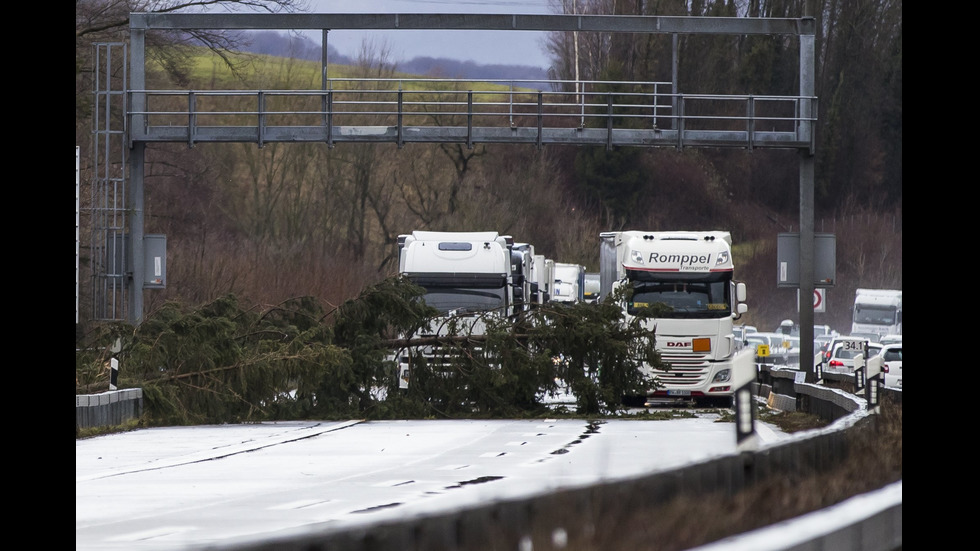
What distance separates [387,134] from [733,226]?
65363 millimetres

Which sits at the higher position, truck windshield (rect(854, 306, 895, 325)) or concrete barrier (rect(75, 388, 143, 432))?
concrete barrier (rect(75, 388, 143, 432))

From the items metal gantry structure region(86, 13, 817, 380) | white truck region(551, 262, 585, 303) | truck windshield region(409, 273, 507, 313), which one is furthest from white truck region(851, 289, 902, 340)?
truck windshield region(409, 273, 507, 313)

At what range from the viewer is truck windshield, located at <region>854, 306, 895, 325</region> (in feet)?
235

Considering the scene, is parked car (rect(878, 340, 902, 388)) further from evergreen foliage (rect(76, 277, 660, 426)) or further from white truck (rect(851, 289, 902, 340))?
white truck (rect(851, 289, 902, 340))

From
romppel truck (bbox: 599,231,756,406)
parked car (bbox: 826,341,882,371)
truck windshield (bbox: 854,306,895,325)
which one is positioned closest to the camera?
romppel truck (bbox: 599,231,756,406)

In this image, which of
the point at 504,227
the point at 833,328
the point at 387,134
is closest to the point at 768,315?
the point at 833,328

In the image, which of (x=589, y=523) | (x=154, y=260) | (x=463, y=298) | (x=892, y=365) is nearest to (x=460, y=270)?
(x=463, y=298)

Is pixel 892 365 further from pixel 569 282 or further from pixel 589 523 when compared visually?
pixel 589 523

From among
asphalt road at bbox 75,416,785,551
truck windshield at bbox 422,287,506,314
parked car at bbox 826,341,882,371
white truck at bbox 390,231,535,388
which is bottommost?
parked car at bbox 826,341,882,371

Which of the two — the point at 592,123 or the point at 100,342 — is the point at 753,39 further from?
the point at 100,342

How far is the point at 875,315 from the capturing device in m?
72.1

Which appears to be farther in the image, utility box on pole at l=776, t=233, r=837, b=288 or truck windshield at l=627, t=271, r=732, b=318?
utility box on pole at l=776, t=233, r=837, b=288

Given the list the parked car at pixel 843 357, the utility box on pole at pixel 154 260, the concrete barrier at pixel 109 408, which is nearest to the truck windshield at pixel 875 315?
the parked car at pixel 843 357

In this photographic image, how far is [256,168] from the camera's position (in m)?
63.7
